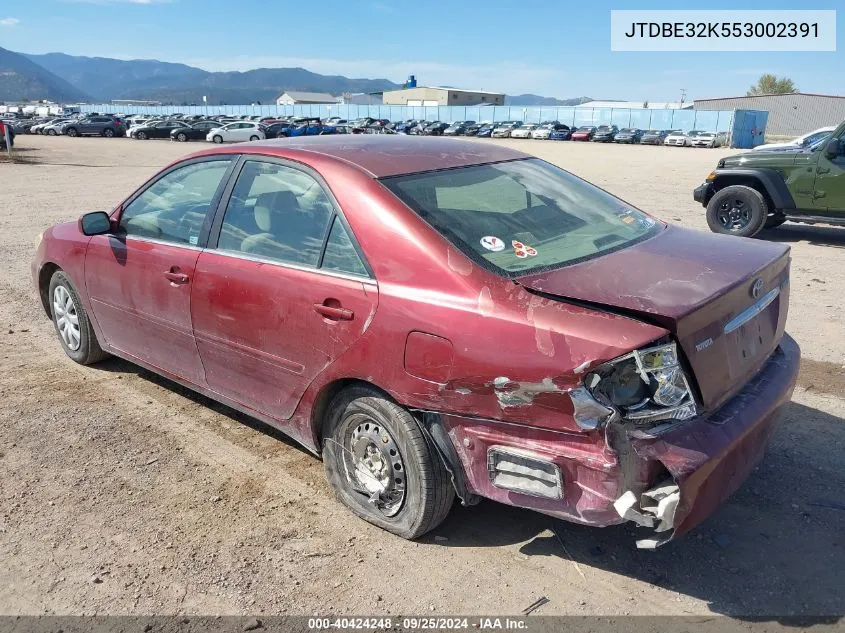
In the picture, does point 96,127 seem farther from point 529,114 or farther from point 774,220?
point 774,220

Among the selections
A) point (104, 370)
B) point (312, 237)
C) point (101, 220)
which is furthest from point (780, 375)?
point (104, 370)

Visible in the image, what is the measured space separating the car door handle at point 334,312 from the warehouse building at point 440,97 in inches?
4502

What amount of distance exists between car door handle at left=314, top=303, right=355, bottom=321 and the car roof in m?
0.64

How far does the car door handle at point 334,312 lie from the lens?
9.42 ft

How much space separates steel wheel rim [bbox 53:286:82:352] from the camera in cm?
491

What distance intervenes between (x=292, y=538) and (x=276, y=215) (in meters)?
1.53

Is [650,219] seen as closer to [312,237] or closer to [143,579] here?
[312,237]

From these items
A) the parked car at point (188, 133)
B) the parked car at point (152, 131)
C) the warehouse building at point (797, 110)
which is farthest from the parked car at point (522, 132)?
the warehouse building at point (797, 110)

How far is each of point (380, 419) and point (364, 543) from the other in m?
0.59

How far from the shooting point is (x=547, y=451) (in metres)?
2.43

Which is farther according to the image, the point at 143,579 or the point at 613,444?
the point at 143,579

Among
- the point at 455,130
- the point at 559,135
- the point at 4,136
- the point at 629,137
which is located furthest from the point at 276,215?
the point at 455,130

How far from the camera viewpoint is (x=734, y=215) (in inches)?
394

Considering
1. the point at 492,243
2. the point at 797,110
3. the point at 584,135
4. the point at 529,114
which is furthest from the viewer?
the point at 797,110
